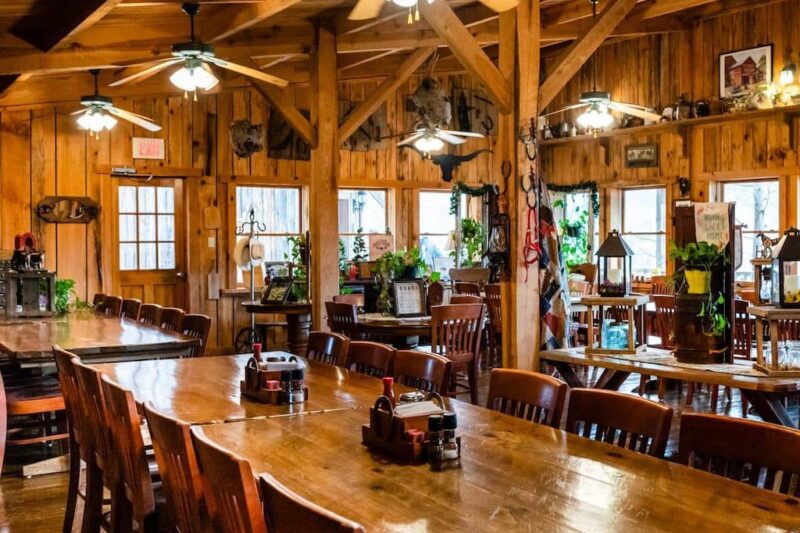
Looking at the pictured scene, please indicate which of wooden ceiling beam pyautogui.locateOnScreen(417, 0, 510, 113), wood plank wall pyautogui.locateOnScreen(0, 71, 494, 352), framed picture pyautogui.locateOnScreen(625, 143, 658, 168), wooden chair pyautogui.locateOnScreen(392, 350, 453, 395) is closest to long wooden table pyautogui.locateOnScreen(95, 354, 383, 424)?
wooden chair pyautogui.locateOnScreen(392, 350, 453, 395)

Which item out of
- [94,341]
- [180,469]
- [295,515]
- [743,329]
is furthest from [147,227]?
[295,515]

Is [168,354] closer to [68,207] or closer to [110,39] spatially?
[110,39]

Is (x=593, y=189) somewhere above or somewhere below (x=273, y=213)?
above

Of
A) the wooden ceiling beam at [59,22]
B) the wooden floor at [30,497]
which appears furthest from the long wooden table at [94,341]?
the wooden ceiling beam at [59,22]

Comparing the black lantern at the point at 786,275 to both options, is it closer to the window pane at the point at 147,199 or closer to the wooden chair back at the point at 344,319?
the wooden chair back at the point at 344,319

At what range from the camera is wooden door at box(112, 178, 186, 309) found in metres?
9.69

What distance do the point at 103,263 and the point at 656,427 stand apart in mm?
8073

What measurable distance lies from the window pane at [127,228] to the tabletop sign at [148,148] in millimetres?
691

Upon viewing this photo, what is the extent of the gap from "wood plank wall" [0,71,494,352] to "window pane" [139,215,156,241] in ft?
1.27

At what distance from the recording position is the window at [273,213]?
10438 mm

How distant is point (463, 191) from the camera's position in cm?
1182

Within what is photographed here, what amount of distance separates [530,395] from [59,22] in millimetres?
4760

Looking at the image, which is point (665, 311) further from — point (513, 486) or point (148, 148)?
point (148, 148)

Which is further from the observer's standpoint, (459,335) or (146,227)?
(146,227)
